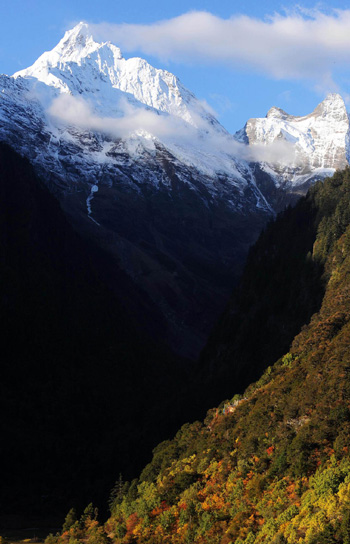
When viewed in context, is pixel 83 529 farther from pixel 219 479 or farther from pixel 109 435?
pixel 109 435

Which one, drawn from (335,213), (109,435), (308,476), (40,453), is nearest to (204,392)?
(109,435)

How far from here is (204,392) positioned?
620 ft

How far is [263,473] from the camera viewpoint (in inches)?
3162

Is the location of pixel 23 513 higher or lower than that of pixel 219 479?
lower

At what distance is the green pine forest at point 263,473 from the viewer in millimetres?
66750

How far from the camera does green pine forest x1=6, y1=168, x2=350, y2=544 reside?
66.8 meters

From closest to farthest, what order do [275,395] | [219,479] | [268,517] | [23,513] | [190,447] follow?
1. [268,517]
2. [219,479]
3. [275,395]
4. [190,447]
5. [23,513]

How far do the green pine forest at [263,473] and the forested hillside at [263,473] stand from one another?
0.46ft

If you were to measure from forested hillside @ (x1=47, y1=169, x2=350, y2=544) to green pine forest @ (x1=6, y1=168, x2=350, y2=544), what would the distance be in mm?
141

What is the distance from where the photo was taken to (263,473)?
80312mm

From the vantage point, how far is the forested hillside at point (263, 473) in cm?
6675

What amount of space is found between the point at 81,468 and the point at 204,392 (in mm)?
37569

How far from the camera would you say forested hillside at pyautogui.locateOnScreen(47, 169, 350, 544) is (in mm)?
66750

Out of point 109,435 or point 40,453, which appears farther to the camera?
point 109,435
